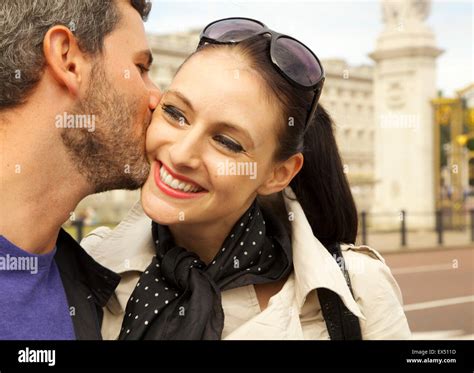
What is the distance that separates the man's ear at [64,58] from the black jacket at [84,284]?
0.42 m

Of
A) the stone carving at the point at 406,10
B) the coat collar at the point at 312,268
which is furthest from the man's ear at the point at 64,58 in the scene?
the stone carving at the point at 406,10

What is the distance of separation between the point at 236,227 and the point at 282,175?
7.1 inches

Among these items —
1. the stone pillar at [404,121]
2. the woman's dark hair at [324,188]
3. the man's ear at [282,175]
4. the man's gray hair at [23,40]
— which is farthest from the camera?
the stone pillar at [404,121]

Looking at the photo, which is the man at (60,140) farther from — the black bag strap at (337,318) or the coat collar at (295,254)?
the black bag strap at (337,318)

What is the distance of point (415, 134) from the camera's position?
520 inches

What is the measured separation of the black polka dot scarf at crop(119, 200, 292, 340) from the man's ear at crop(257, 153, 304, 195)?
0.28 feet

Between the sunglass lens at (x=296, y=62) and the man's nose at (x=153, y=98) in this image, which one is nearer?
the sunglass lens at (x=296, y=62)

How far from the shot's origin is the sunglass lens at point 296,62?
5.63ft

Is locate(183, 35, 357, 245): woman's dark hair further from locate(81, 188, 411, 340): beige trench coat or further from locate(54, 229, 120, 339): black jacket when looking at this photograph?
locate(54, 229, 120, 339): black jacket

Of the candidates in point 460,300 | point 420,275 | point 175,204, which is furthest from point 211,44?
point 420,275

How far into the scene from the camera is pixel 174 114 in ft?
5.77

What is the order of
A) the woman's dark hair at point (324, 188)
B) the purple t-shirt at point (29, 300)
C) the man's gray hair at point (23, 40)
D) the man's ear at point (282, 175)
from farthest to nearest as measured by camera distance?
1. the woman's dark hair at point (324, 188)
2. the man's ear at point (282, 175)
3. the man's gray hair at point (23, 40)
4. the purple t-shirt at point (29, 300)

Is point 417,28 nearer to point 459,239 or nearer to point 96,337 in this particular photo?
point 459,239

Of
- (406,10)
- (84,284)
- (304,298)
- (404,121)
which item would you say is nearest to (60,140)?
(84,284)
